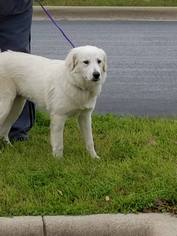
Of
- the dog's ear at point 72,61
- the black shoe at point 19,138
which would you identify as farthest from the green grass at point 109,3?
the dog's ear at point 72,61

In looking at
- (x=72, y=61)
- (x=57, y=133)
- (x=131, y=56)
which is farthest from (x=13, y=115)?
(x=131, y=56)

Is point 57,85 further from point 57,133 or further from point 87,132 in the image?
point 87,132

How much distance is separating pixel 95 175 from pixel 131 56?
7185mm

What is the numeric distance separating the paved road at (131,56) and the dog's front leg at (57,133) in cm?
256

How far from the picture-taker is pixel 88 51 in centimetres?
548

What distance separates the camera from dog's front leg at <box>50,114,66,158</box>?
579 cm

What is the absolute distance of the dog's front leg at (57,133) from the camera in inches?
228

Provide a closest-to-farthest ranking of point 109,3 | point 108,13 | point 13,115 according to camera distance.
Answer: point 13,115 → point 108,13 → point 109,3

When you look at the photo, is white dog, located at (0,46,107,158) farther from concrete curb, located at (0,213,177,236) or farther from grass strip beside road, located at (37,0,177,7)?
grass strip beside road, located at (37,0,177,7)

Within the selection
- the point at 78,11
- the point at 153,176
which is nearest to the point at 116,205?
the point at 153,176

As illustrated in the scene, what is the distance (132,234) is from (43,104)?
1.83 m

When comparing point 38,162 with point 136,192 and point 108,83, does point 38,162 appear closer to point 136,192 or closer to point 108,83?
point 136,192

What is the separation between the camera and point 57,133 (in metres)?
5.86

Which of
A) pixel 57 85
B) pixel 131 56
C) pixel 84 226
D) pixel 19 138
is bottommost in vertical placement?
pixel 131 56
